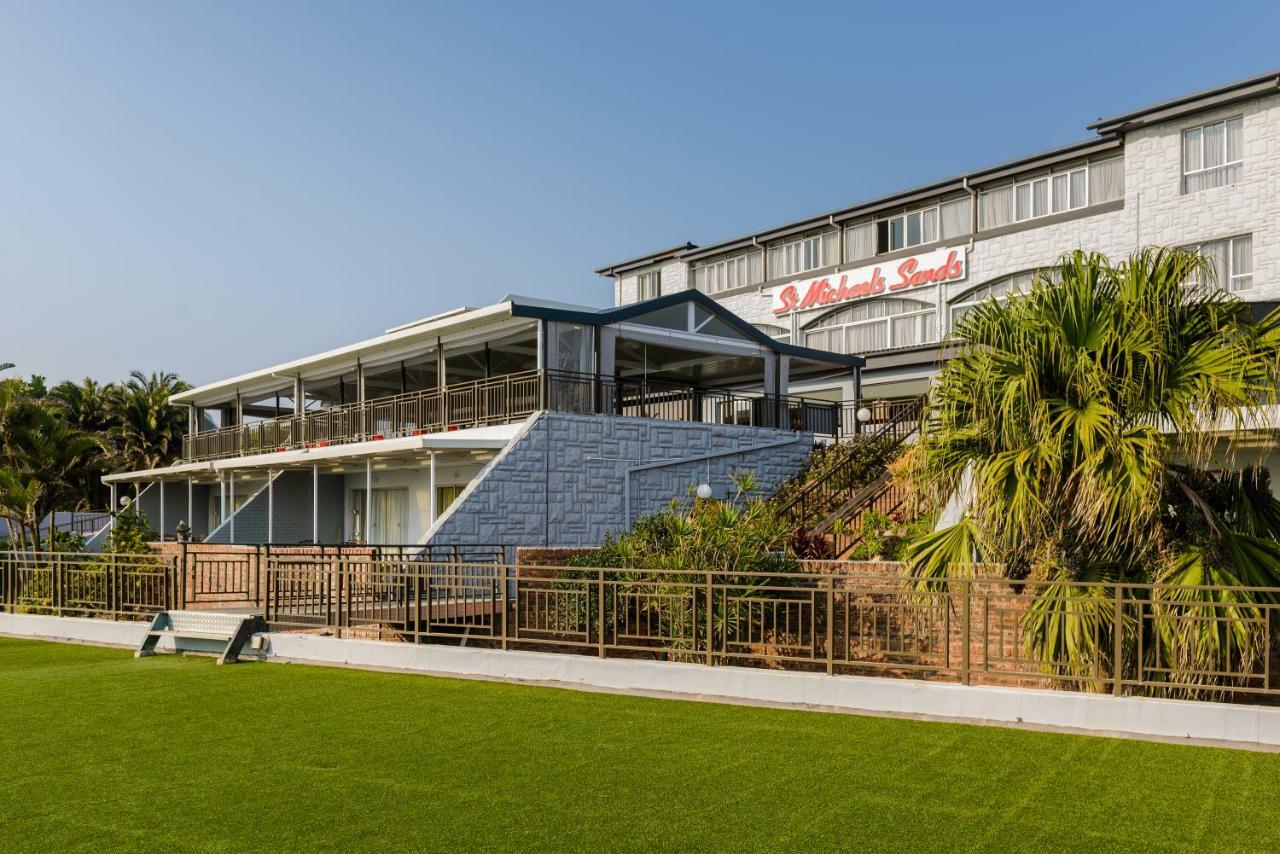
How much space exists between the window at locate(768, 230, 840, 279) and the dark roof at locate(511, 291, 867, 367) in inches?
455

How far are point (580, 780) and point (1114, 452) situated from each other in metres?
5.19

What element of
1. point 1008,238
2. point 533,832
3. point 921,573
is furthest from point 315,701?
point 1008,238

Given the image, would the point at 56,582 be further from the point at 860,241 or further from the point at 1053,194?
the point at 1053,194

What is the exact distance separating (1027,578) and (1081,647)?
1.04m

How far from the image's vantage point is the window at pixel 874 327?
3444 centimetres

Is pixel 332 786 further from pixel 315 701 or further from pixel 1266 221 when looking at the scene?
pixel 1266 221

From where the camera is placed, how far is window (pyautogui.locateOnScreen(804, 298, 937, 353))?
34.4m

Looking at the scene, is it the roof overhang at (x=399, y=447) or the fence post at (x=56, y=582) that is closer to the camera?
the fence post at (x=56, y=582)

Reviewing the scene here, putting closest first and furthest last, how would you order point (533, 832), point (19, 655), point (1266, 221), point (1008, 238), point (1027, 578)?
point (533, 832), point (1027, 578), point (19, 655), point (1266, 221), point (1008, 238)

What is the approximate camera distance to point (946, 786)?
6848mm

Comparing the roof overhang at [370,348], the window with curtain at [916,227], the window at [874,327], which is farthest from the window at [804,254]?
the roof overhang at [370,348]

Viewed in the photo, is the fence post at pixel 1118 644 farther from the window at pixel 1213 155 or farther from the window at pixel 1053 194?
the window at pixel 1053 194

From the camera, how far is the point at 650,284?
1753 inches

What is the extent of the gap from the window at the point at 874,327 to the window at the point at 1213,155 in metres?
8.62
